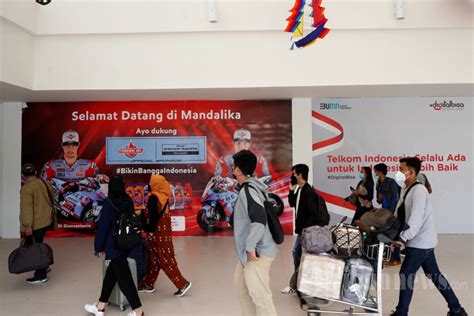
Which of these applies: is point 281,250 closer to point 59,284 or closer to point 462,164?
point 59,284

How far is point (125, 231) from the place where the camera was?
3.87 metres

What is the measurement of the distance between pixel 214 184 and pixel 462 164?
16.7 feet

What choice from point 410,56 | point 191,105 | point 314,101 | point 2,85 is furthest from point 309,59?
point 2,85

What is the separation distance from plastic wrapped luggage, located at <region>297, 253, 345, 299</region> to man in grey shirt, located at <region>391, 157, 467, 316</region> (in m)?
0.57

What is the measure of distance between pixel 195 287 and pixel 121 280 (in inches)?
51.8

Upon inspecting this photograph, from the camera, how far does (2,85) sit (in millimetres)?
6441

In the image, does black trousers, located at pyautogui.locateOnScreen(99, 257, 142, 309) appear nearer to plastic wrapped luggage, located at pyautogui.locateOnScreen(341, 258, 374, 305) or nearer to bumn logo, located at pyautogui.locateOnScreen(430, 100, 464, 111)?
plastic wrapped luggage, located at pyautogui.locateOnScreen(341, 258, 374, 305)

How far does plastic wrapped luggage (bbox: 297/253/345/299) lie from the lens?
12.0 ft

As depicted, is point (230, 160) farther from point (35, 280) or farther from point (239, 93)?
point (35, 280)

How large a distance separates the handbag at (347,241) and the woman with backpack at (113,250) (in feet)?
6.42

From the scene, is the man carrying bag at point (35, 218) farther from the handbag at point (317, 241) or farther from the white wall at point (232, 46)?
the handbag at point (317, 241)

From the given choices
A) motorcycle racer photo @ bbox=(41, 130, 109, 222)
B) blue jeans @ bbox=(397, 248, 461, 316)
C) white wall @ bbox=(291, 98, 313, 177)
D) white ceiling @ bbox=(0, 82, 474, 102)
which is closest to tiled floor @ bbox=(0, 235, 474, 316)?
blue jeans @ bbox=(397, 248, 461, 316)

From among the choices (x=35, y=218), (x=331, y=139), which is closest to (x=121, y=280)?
(x=35, y=218)

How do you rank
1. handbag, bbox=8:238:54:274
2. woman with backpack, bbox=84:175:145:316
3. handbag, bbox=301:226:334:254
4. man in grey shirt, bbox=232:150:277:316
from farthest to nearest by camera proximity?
1. handbag, bbox=8:238:54:274
2. woman with backpack, bbox=84:175:145:316
3. handbag, bbox=301:226:334:254
4. man in grey shirt, bbox=232:150:277:316
